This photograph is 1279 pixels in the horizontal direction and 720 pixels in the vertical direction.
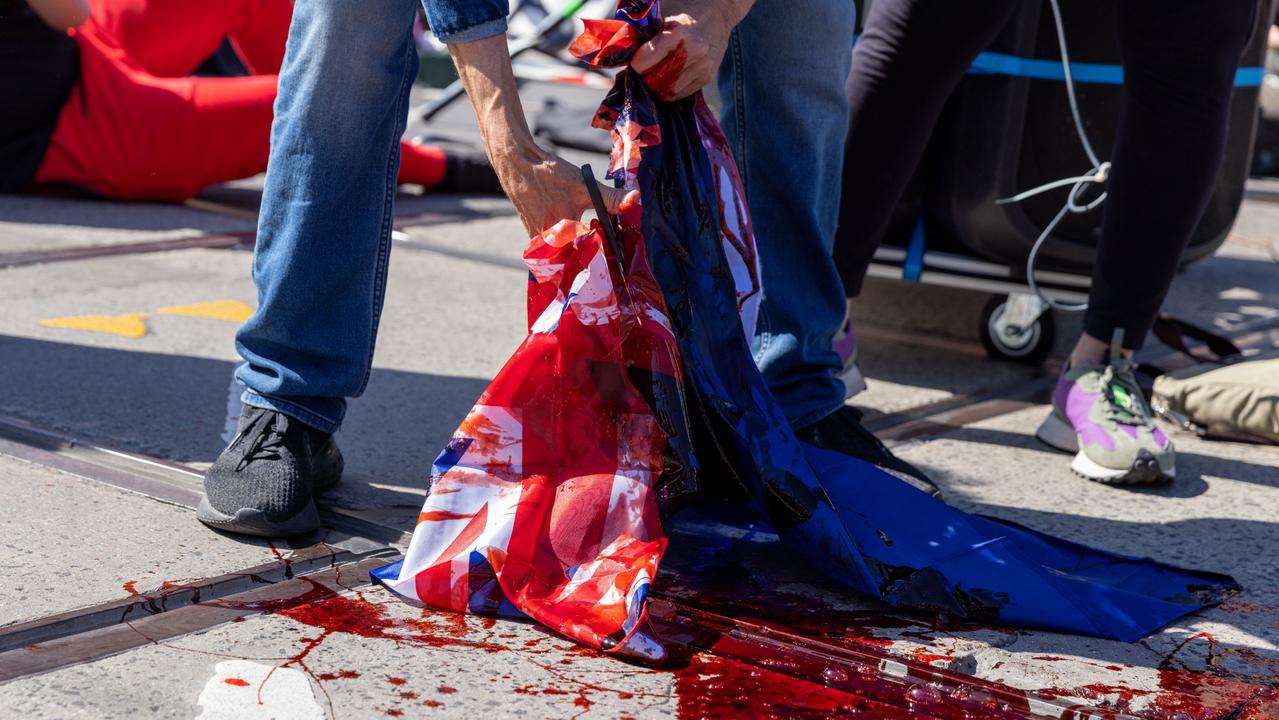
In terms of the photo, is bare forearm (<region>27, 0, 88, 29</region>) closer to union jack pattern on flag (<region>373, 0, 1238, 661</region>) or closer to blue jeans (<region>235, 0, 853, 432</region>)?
blue jeans (<region>235, 0, 853, 432</region>)

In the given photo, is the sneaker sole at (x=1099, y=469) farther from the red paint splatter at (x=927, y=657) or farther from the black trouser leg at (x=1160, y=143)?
the red paint splatter at (x=927, y=657)

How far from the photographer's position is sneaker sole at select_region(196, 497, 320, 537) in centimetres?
164

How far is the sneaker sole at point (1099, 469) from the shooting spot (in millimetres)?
2123

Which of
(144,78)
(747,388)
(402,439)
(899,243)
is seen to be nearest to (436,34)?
(747,388)

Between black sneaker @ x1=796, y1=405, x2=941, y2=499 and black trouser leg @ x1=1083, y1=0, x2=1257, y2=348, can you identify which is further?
black trouser leg @ x1=1083, y1=0, x2=1257, y2=348

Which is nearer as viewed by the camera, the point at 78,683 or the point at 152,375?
the point at 78,683

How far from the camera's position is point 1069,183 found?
2.68 meters

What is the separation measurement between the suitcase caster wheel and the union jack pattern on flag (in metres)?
1.21

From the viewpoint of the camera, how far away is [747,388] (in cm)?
167

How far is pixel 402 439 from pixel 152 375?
1.64 ft

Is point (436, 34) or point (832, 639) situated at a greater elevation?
point (436, 34)

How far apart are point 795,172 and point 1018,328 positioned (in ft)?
3.65

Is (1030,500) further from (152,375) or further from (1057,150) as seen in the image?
(152,375)

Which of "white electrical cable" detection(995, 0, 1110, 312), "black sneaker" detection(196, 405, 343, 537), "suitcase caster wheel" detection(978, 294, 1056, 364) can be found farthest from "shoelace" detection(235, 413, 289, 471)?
"suitcase caster wheel" detection(978, 294, 1056, 364)
